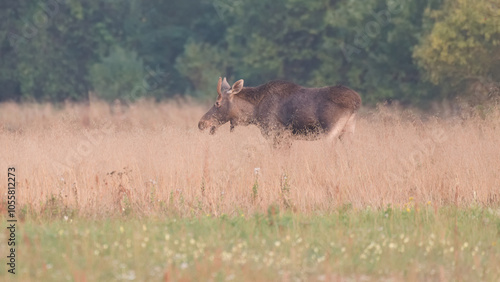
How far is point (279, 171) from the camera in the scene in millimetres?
12805

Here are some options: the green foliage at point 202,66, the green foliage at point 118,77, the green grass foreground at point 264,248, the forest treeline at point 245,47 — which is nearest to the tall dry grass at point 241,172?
the green grass foreground at point 264,248

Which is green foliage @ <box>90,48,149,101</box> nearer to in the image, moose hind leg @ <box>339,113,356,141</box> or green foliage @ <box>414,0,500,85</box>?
green foliage @ <box>414,0,500,85</box>

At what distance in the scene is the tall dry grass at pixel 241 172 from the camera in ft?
38.5

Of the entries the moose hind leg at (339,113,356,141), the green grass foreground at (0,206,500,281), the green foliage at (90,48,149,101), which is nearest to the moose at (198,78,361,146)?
the moose hind leg at (339,113,356,141)

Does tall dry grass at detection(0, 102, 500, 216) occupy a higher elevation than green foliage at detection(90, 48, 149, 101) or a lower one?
lower

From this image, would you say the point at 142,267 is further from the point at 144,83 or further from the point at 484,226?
the point at 144,83

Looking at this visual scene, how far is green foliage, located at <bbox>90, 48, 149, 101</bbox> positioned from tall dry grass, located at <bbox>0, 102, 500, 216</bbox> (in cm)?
3223

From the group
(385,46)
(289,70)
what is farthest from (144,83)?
(385,46)

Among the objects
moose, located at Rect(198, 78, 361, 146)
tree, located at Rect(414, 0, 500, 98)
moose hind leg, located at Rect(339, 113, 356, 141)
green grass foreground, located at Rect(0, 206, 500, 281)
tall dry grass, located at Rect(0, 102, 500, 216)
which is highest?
tree, located at Rect(414, 0, 500, 98)

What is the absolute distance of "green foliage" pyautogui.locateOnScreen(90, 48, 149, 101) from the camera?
46.9 metres

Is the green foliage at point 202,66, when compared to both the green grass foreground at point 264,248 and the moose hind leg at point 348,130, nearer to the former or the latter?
the moose hind leg at point 348,130

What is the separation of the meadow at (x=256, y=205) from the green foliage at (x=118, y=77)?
30.5 meters

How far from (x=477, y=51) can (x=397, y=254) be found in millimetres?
19594

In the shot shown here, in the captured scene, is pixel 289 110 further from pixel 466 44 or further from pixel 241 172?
pixel 466 44
